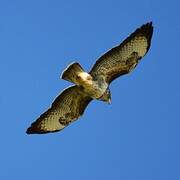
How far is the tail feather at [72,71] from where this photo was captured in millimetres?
16297

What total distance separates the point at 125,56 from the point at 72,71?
3.99ft

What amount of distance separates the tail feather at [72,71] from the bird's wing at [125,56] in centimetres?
52

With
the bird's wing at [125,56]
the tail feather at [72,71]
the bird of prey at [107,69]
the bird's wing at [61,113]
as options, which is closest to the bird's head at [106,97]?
the bird of prey at [107,69]

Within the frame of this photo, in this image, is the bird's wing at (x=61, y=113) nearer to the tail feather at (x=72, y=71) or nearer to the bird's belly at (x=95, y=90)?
the bird's belly at (x=95, y=90)

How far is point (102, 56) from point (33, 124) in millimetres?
2114

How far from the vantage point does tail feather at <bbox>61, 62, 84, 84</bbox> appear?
16297mm

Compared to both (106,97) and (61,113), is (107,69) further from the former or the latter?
(61,113)

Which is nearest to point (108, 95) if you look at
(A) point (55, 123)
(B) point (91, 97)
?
(B) point (91, 97)

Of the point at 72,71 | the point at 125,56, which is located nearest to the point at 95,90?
the point at 72,71

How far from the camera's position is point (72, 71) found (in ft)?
53.7

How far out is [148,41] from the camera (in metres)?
17.0

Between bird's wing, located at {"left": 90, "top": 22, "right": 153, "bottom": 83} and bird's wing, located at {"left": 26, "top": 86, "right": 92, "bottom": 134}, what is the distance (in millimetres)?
702

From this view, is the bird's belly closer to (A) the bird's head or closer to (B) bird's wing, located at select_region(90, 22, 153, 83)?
(A) the bird's head

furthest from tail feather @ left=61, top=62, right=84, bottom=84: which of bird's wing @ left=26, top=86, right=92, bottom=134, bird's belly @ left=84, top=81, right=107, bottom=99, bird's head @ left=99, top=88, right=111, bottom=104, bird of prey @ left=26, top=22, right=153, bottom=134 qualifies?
bird's wing @ left=26, top=86, right=92, bottom=134
